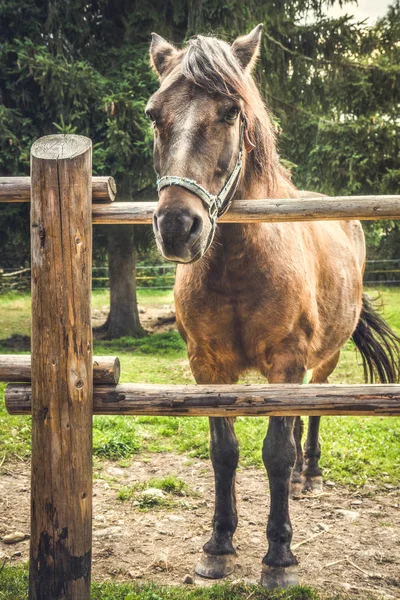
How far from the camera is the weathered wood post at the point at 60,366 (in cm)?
246

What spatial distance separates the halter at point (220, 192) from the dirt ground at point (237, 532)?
80.5 inches

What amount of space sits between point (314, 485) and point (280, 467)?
167 cm

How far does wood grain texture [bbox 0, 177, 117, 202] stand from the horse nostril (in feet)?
1.65

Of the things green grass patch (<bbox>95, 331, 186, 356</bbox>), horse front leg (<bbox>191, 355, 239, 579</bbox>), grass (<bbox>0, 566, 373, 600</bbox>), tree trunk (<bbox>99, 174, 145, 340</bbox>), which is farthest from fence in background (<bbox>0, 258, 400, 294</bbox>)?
grass (<bbox>0, 566, 373, 600</bbox>)

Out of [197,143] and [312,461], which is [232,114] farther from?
[312,461]

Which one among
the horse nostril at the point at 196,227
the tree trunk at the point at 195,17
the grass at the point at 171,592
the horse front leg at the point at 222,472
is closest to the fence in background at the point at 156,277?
the tree trunk at the point at 195,17

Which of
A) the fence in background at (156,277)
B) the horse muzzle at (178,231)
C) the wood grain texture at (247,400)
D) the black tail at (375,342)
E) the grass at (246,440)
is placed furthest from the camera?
the fence in background at (156,277)

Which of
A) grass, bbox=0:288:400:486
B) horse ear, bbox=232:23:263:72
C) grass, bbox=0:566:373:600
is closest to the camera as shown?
grass, bbox=0:566:373:600

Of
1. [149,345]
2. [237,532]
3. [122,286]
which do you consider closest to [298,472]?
[237,532]

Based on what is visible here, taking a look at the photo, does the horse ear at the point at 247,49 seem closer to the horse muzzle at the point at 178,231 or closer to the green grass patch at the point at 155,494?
the horse muzzle at the point at 178,231

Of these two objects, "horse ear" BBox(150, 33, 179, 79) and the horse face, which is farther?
"horse ear" BBox(150, 33, 179, 79)

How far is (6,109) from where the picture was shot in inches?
397

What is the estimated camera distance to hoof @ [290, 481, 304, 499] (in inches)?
184

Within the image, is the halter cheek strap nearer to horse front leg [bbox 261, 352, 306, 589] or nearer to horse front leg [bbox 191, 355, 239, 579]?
horse front leg [bbox 261, 352, 306, 589]
